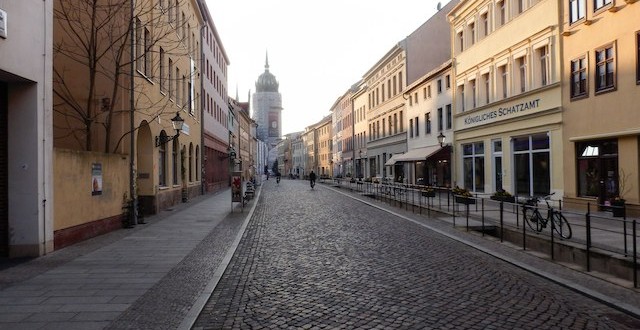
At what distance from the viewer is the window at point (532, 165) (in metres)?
22.0

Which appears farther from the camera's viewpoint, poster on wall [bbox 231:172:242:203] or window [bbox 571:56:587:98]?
poster on wall [bbox 231:172:242:203]

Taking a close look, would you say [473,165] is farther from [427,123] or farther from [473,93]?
[427,123]

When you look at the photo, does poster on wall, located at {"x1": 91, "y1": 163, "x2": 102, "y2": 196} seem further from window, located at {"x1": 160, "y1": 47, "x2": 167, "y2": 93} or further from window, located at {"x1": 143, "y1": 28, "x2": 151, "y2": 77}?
window, located at {"x1": 160, "y1": 47, "x2": 167, "y2": 93}

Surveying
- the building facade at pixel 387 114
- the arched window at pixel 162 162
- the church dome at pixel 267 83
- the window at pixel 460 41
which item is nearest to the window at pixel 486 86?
the window at pixel 460 41

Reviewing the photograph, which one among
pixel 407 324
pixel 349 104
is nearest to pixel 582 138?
pixel 407 324

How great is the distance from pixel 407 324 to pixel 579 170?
636 inches

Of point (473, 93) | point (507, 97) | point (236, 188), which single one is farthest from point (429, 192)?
point (473, 93)

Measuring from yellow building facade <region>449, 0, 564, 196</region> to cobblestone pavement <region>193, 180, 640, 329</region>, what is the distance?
11156 mm

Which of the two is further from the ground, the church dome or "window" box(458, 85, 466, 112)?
the church dome

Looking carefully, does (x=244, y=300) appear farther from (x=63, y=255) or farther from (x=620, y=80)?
(x=620, y=80)

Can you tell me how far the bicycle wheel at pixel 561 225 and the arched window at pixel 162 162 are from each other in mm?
16217

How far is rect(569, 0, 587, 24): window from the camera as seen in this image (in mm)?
19094

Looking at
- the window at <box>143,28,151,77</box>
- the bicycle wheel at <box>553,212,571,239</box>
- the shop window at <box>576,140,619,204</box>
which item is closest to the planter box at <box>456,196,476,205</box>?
the shop window at <box>576,140,619,204</box>

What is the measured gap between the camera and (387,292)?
755 cm
